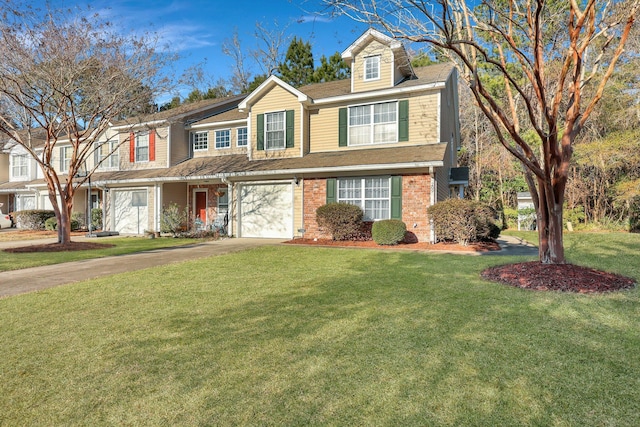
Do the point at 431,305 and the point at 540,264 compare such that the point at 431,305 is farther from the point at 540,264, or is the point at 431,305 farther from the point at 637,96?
the point at 637,96

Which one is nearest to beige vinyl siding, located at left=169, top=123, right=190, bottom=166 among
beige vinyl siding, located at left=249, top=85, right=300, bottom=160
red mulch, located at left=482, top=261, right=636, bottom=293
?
beige vinyl siding, located at left=249, top=85, right=300, bottom=160

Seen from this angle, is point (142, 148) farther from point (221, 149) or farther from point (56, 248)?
point (56, 248)

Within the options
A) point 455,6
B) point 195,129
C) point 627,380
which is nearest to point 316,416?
point 627,380

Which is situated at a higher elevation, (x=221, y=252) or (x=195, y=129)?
(x=195, y=129)

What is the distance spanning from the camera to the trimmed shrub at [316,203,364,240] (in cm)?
1276

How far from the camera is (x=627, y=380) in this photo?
292 centimetres

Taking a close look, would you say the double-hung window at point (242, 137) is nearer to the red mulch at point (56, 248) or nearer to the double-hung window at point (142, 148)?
the double-hung window at point (142, 148)

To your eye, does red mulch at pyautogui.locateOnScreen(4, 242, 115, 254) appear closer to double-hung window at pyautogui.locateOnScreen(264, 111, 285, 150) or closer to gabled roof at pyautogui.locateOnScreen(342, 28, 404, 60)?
double-hung window at pyautogui.locateOnScreen(264, 111, 285, 150)

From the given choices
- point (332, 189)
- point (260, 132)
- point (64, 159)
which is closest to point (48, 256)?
point (260, 132)

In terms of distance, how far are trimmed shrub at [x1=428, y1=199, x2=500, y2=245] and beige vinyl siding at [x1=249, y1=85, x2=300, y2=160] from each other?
6.41 meters

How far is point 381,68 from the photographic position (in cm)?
1423

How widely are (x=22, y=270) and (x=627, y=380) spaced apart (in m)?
10.9

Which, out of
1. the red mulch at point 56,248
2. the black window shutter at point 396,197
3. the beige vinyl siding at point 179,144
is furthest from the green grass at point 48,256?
the black window shutter at point 396,197

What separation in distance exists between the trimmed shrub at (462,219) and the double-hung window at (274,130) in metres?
7.14
